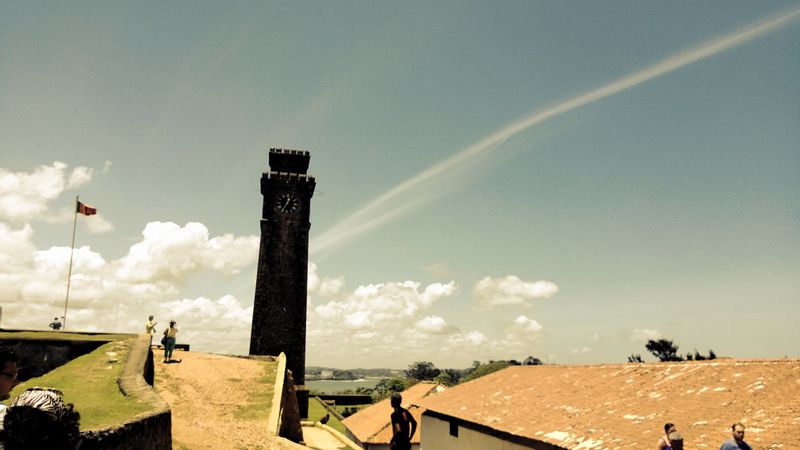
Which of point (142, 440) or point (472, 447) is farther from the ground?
point (142, 440)

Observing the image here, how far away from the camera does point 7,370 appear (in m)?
3.71

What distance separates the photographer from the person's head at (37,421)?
3205 millimetres

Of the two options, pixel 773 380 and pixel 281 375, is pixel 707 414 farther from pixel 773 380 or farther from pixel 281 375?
pixel 281 375

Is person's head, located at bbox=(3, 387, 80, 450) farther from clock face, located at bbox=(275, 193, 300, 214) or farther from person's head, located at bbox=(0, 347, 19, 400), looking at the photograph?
clock face, located at bbox=(275, 193, 300, 214)

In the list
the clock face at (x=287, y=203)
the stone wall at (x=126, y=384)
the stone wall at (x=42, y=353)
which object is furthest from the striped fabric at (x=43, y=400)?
the clock face at (x=287, y=203)

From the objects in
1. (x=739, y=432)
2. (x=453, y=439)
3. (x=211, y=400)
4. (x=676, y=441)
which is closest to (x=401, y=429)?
(x=676, y=441)

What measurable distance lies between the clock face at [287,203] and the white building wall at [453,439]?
782 inches

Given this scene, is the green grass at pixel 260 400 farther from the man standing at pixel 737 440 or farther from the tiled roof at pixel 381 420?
the tiled roof at pixel 381 420

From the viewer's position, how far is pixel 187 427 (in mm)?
11250

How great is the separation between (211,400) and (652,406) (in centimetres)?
1430

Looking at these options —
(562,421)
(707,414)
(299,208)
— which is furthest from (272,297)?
(707,414)

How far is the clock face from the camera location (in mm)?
38844

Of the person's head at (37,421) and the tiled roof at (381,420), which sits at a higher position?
the person's head at (37,421)

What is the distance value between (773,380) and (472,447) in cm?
1211
